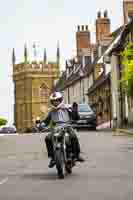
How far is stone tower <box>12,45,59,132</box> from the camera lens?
157 meters

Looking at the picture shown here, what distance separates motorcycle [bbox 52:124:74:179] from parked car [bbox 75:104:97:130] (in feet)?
104

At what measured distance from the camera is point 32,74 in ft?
521

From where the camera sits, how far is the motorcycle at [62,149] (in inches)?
528

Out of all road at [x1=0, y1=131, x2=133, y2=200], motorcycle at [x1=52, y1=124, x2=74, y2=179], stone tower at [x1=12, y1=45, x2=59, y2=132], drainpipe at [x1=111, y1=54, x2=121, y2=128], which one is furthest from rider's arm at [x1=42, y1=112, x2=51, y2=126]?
stone tower at [x1=12, y1=45, x2=59, y2=132]

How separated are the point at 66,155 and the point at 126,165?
2.77 meters

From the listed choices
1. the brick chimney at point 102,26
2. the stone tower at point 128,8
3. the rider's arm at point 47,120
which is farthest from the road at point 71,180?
the brick chimney at point 102,26

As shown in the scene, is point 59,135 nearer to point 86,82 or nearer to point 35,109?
point 86,82

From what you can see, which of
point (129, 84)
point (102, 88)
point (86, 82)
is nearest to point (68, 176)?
point (129, 84)

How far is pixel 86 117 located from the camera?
46.6m

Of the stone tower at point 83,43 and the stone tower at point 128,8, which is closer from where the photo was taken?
the stone tower at point 128,8

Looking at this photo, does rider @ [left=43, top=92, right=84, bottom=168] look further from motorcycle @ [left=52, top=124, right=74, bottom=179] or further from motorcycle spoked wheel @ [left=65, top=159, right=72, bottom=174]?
motorcycle spoked wheel @ [left=65, top=159, right=72, bottom=174]

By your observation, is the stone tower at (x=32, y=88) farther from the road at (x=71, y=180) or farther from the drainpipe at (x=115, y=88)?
the road at (x=71, y=180)

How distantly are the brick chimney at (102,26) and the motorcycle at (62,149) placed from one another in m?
69.8

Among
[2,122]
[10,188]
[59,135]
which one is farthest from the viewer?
[2,122]
